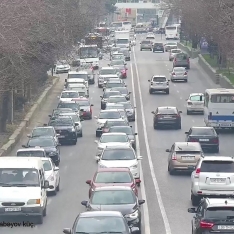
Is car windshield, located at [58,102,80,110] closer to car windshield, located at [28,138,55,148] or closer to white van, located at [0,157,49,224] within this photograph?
car windshield, located at [28,138,55,148]

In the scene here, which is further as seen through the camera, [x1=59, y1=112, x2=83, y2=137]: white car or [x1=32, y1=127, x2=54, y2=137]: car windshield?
[x1=59, y1=112, x2=83, y2=137]: white car

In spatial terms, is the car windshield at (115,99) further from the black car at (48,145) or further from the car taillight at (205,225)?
the car taillight at (205,225)

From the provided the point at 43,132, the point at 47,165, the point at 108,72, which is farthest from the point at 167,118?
the point at 108,72

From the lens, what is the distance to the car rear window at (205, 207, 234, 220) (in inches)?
754

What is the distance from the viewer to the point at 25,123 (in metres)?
50.7

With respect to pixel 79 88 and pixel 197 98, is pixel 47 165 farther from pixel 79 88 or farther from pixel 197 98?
pixel 79 88

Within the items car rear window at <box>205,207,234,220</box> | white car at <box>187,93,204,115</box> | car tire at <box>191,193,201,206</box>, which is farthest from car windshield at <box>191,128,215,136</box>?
car rear window at <box>205,207,234,220</box>

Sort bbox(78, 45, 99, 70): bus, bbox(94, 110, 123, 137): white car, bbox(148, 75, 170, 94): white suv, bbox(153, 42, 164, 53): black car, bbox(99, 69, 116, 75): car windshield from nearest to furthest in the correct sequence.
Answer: bbox(94, 110, 123, 137): white car
bbox(148, 75, 170, 94): white suv
bbox(99, 69, 116, 75): car windshield
bbox(78, 45, 99, 70): bus
bbox(153, 42, 164, 53): black car

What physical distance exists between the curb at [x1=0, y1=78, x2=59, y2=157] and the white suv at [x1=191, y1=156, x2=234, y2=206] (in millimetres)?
12923

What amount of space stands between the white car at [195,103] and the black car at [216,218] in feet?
124

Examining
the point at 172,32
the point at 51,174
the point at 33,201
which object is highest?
the point at 33,201

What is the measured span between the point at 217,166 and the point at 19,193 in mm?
6517

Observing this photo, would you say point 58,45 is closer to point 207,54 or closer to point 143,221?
point 143,221

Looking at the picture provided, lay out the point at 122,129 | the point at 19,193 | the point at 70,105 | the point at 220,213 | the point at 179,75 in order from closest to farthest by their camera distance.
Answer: the point at 220,213, the point at 19,193, the point at 122,129, the point at 70,105, the point at 179,75
